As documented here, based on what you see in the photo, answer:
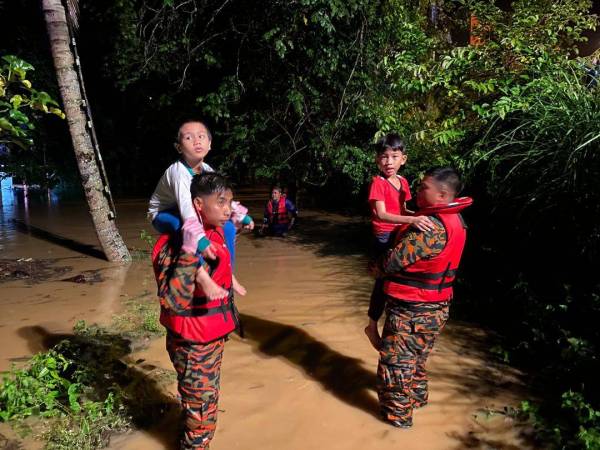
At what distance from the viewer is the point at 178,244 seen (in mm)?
2199

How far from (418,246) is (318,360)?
5.39 feet

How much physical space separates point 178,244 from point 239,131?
6394 millimetres

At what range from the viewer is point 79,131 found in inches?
253

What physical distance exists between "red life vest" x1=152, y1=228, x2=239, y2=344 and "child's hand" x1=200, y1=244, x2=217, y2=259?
3cm

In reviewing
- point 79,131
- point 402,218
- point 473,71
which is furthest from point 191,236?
point 79,131

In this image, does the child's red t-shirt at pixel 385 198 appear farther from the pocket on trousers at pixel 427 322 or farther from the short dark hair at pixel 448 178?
the pocket on trousers at pixel 427 322

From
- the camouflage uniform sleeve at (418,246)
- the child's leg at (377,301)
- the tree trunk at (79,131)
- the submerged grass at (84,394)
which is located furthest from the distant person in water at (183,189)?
the tree trunk at (79,131)

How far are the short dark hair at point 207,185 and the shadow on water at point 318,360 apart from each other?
1.85m

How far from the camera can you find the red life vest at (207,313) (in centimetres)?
218

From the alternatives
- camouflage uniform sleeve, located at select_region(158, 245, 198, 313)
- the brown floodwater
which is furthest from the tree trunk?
camouflage uniform sleeve, located at select_region(158, 245, 198, 313)

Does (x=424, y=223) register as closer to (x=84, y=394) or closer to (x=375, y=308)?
(x=375, y=308)

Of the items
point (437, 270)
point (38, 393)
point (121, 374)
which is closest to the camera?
point (437, 270)

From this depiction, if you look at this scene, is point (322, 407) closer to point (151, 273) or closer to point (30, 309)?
point (30, 309)

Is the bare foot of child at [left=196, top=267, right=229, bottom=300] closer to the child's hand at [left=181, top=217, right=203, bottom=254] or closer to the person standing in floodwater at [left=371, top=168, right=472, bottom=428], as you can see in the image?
the child's hand at [left=181, top=217, right=203, bottom=254]
